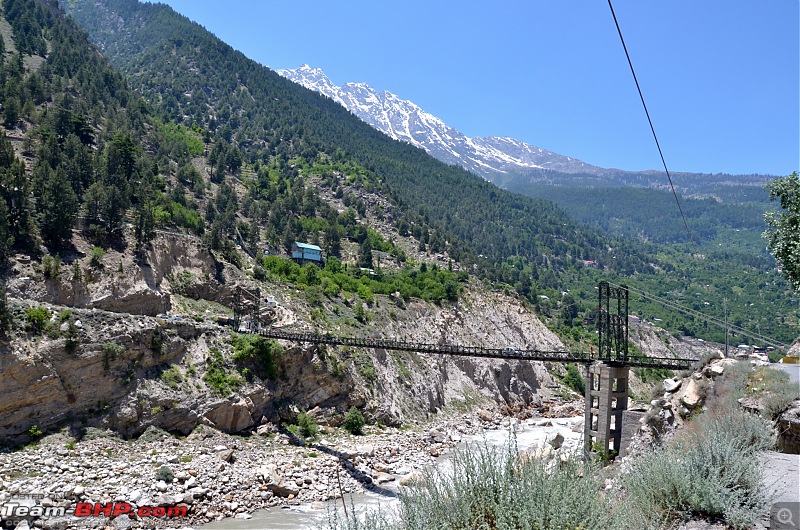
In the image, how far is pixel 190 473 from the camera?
70.5 feet

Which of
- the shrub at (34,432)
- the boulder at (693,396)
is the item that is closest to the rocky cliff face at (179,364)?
the shrub at (34,432)

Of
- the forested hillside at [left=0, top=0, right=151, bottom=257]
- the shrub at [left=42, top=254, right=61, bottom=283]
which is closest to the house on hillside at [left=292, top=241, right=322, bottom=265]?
the forested hillside at [left=0, top=0, right=151, bottom=257]

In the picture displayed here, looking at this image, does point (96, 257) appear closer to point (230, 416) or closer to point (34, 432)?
point (34, 432)

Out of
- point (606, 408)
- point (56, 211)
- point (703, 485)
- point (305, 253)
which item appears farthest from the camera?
point (305, 253)

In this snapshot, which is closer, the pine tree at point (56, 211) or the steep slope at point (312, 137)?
the pine tree at point (56, 211)

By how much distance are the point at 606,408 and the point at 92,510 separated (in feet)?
62.0

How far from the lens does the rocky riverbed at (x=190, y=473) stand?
18.4 metres

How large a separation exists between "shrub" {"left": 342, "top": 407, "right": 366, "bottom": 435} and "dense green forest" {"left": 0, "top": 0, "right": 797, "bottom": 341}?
50.0 feet

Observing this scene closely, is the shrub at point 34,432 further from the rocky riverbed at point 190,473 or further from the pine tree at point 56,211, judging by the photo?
the pine tree at point 56,211

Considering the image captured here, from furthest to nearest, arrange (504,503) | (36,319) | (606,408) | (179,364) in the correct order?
(179,364), (36,319), (606,408), (504,503)

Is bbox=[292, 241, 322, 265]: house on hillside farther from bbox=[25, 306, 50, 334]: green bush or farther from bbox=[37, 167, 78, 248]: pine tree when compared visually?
bbox=[25, 306, 50, 334]: green bush

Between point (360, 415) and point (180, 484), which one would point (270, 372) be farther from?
point (180, 484)

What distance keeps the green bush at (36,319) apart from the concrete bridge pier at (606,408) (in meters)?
22.7

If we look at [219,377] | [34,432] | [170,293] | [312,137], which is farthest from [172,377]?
[312,137]
